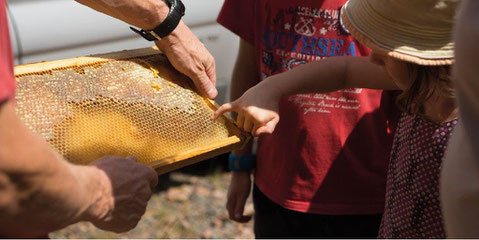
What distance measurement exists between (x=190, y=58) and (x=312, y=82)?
0.57m

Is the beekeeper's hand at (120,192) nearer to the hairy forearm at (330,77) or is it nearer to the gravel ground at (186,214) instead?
the hairy forearm at (330,77)

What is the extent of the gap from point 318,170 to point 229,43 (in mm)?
2095

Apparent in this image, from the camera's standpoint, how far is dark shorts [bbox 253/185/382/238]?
2.84 meters

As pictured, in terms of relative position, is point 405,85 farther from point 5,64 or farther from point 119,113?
point 5,64

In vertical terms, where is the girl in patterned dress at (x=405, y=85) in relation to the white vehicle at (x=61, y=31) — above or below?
above

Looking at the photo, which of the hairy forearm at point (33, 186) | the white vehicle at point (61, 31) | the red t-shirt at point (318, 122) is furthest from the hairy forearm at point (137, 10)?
the white vehicle at point (61, 31)

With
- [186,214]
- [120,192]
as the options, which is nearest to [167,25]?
[120,192]

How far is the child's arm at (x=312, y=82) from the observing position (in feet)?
7.79

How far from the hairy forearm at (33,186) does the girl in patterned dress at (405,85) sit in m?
0.89

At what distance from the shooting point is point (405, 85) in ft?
7.16

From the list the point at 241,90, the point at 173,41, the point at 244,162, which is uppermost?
the point at 173,41

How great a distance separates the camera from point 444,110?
217cm

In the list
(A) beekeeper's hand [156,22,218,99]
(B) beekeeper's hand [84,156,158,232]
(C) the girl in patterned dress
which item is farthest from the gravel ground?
(B) beekeeper's hand [84,156,158,232]

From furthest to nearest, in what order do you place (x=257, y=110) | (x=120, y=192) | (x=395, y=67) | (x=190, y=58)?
(x=190, y=58), (x=257, y=110), (x=395, y=67), (x=120, y=192)
